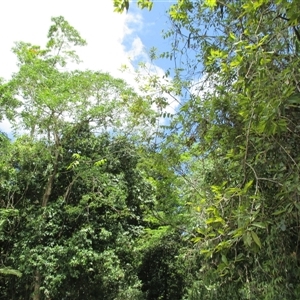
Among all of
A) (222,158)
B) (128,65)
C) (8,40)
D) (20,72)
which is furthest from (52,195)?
(222,158)

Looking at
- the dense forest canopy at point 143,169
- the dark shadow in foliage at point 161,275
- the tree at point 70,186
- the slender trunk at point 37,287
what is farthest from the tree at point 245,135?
the dark shadow in foliage at point 161,275

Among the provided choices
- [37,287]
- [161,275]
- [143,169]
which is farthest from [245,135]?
[161,275]

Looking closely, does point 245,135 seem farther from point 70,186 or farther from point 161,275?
point 161,275

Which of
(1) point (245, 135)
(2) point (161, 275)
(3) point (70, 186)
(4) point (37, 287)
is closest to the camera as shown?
(1) point (245, 135)

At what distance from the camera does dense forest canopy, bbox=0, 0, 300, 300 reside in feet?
6.15

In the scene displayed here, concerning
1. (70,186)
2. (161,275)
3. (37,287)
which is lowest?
(37,287)

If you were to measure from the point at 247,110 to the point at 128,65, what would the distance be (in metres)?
2.23

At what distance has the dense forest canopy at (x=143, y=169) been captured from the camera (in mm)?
1876

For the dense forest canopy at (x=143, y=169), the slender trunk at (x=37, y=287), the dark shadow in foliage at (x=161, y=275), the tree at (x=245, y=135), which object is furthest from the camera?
the dark shadow in foliage at (x=161, y=275)

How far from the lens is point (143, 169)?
673 cm

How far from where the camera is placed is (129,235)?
258 inches

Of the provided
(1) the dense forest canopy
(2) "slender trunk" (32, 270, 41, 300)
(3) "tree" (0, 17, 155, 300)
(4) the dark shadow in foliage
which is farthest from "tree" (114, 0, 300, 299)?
(4) the dark shadow in foliage

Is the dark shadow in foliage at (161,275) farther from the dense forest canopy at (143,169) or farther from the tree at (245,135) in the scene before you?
the tree at (245,135)

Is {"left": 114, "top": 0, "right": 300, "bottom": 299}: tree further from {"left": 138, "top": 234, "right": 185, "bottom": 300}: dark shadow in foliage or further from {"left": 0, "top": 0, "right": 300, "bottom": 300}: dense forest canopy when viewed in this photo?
{"left": 138, "top": 234, "right": 185, "bottom": 300}: dark shadow in foliage
